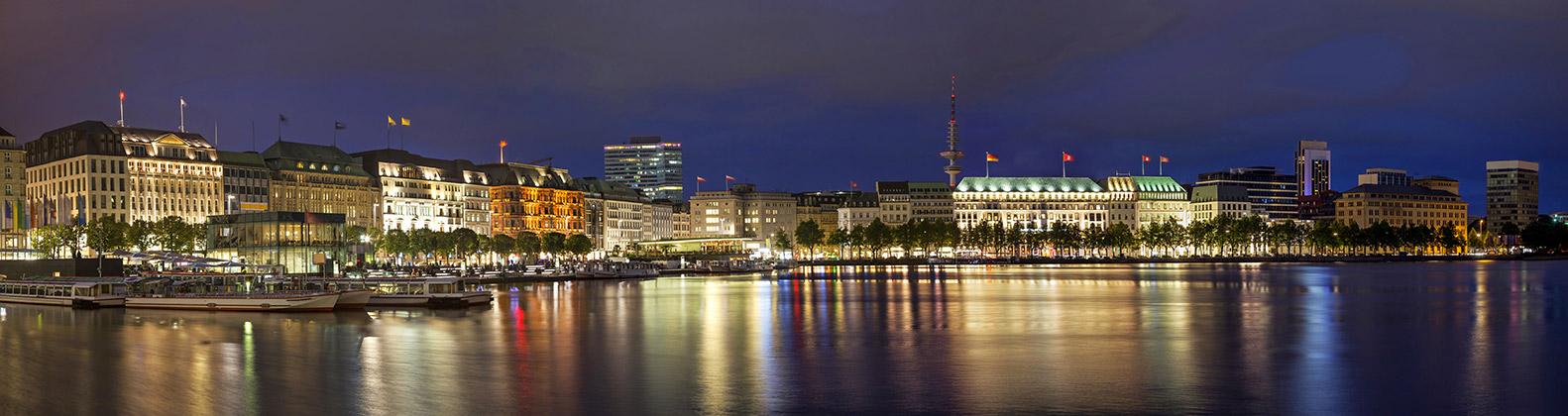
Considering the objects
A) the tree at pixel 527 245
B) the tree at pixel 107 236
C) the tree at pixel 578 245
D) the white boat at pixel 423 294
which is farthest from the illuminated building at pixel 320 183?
the white boat at pixel 423 294

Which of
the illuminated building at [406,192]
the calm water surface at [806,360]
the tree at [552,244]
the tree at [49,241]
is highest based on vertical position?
the illuminated building at [406,192]

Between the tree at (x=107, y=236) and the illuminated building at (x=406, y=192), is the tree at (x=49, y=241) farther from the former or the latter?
the illuminated building at (x=406, y=192)

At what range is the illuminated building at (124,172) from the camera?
14562 cm

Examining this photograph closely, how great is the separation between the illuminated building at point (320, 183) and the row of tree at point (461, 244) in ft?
33.2

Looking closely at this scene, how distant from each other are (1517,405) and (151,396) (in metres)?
35.5

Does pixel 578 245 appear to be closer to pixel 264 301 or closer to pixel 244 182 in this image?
pixel 244 182

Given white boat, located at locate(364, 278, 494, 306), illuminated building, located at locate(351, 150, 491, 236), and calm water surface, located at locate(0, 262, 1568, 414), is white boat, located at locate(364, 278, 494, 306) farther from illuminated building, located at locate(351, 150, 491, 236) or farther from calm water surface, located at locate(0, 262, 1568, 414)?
illuminated building, located at locate(351, 150, 491, 236)

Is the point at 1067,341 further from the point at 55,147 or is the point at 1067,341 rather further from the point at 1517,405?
the point at 55,147

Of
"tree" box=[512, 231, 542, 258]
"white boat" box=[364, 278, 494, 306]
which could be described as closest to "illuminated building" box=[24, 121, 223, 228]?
"tree" box=[512, 231, 542, 258]

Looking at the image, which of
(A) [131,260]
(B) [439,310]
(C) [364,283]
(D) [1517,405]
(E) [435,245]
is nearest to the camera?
(D) [1517,405]

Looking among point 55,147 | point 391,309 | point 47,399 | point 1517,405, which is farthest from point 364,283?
point 55,147

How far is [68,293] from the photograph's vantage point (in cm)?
7962

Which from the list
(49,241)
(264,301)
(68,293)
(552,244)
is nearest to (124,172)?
(49,241)

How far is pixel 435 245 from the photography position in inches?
6452
